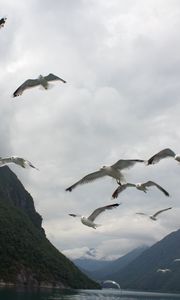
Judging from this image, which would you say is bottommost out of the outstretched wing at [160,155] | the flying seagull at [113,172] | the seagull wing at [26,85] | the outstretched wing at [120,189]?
the outstretched wing at [120,189]

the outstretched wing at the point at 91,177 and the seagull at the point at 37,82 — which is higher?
the seagull at the point at 37,82

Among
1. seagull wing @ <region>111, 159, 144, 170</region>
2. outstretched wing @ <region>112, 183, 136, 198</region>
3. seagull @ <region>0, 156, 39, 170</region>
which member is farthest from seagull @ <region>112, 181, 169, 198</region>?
seagull @ <region>0, 156, 39, 170</region>

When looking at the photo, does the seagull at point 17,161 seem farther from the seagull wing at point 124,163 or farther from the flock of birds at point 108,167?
the seagull wing at point 124,163

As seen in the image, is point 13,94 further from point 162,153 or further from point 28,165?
point 162,153

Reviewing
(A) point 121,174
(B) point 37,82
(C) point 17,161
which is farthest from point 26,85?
(A) point 121,174

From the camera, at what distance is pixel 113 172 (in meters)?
35.9

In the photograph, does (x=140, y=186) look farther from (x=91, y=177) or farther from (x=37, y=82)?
(x=37, y=82)

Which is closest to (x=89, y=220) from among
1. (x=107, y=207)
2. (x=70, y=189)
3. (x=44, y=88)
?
(x=107, y=207)

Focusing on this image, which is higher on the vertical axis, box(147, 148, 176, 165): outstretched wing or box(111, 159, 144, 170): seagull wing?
box(147, 148, 176, 165): outstretched wing

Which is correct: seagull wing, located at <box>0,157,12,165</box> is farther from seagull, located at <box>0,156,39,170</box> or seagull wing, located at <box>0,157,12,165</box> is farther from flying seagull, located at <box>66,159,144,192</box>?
flying seagull, located at <box>66,159,144,192</box>

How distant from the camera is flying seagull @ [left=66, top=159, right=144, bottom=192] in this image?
34750 mm

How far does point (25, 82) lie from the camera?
1348 inches

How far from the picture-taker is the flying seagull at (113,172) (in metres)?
34.8

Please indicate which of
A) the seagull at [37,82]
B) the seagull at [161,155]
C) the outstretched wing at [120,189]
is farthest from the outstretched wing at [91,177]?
the seagull at [37,82]
